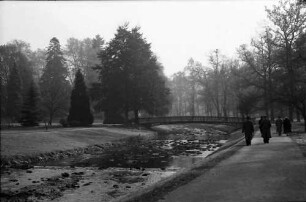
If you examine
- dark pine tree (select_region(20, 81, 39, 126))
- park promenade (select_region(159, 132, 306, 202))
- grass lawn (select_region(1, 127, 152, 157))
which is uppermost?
dark pine tree (select_region(20, 81, 39, 126))

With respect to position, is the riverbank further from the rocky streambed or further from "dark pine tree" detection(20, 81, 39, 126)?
"dark pine tree" detection(20, 81, 39, 126)

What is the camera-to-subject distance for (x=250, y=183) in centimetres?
1245

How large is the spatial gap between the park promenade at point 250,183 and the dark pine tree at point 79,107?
118ft

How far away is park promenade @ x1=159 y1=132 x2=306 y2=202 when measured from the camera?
35.1ft

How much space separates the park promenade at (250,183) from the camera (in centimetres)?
1070

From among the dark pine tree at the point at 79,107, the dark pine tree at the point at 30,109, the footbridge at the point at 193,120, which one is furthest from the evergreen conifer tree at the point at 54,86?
the footbridge at the point at 193,120

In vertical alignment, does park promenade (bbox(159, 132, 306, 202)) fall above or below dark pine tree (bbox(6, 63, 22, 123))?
below

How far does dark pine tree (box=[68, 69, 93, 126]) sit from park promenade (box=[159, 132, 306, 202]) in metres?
36.1

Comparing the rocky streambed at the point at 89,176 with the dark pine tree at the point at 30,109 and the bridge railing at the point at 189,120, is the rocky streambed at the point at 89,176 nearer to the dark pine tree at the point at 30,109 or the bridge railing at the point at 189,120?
the dark pine tree at the point at 30,109

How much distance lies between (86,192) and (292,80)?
28336 millimetres

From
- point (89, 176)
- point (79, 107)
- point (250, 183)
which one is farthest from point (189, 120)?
point (250, 183)

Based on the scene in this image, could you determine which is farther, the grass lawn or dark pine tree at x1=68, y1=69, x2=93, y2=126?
dark pine tree at x1=68, y1=69, x2=93, y2=126

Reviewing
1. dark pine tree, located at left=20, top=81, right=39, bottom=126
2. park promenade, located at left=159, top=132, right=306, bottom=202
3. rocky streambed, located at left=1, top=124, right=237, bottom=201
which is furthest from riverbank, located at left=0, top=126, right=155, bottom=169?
dark pine tree, located at left=20, top=81, right=39, bottom=126

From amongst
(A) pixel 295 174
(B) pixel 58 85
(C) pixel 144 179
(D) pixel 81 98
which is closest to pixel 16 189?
(C) pixel 144 179
